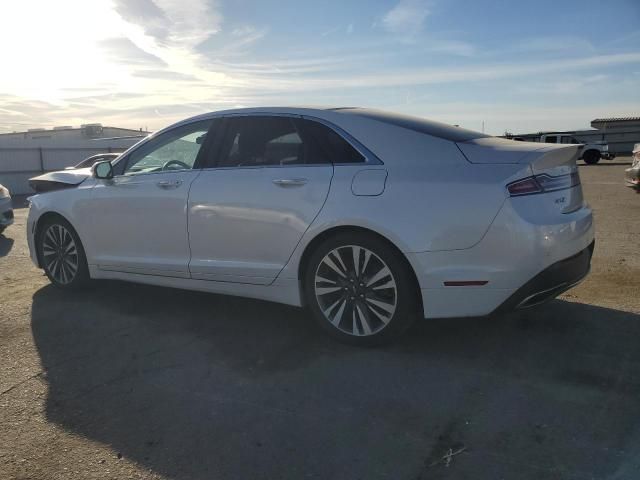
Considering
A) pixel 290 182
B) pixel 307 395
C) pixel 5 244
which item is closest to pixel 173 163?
pixel 290 182

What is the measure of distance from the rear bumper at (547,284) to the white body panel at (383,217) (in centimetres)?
5

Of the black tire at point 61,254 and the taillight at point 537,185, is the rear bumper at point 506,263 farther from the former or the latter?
the black tire at point 61,254

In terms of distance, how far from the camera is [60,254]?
5609 mm

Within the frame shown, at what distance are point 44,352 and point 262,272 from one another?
1.62 metres

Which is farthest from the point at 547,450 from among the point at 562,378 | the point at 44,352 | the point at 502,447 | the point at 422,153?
the point at 44,352

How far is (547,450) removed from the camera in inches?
105

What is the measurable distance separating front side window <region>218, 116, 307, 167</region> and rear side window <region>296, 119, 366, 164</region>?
0.08 m

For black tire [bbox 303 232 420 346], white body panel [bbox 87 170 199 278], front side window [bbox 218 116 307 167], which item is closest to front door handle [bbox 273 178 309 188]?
front side window [bbox 218 116 307 167]

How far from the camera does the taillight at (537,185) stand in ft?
11.5

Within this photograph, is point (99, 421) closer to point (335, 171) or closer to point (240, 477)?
A: point (240, 477)

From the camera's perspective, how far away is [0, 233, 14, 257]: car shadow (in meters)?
8.05

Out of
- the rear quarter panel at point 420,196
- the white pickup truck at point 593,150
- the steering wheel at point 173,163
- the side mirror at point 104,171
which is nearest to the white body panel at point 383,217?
the rear quarter panel at point 420,196

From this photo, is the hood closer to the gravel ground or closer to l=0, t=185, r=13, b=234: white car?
the gravel ground

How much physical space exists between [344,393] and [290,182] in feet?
5.05
